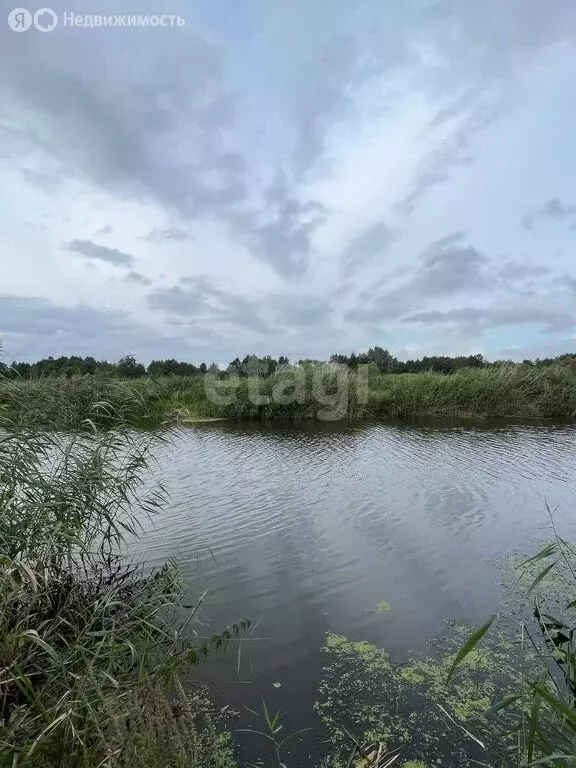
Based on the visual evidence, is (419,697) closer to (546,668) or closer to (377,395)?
(546,668)

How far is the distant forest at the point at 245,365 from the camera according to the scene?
8.15 m

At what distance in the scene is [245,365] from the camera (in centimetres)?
2433

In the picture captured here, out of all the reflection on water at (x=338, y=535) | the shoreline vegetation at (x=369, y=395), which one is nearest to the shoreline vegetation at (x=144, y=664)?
the reflection on water at (x=338, y=535)

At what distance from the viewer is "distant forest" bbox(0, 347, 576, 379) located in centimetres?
815

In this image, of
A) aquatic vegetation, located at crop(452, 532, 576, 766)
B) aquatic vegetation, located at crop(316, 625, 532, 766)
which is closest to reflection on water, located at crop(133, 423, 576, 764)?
aquatic vegetation, located at crop(316, 625, 532, 766)

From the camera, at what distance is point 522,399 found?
2114cm

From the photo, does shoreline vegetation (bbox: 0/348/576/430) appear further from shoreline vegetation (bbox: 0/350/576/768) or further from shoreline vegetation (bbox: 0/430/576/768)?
shoreline vegetation (bbox: 0/430/576/768)

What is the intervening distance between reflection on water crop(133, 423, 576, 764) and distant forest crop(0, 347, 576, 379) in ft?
9.11

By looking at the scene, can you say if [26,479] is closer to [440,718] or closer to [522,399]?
[440,718]

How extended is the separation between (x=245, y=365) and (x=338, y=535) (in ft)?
58.7

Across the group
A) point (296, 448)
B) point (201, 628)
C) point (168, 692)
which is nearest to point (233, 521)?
point (201, 628)

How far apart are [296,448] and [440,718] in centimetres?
1058

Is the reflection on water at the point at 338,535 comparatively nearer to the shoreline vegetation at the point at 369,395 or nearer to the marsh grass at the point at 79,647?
the marsh grass at the point at 79,647

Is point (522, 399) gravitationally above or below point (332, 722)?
above
